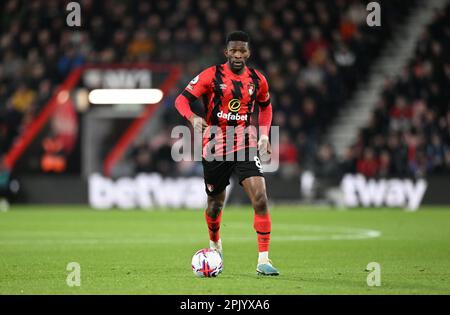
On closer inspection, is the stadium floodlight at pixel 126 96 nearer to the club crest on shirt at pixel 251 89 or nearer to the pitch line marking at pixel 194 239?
the pitch line marking at pixel 194 239

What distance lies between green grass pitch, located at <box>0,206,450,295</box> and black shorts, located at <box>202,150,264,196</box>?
0.93 meters

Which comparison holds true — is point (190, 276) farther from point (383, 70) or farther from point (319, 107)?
point (383, 70)

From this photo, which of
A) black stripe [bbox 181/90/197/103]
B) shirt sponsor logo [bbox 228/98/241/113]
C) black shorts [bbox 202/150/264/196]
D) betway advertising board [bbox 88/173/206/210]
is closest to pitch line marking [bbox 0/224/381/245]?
black shorts [bbox 202/150/264/196]

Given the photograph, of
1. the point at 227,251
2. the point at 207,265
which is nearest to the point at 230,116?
the point at 207,265

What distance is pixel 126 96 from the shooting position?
2720 cm

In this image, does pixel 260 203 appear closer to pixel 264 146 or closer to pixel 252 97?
pixel 264 146

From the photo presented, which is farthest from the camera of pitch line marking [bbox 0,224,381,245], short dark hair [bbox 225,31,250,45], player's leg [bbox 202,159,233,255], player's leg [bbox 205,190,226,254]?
pitch line marking [bbox 0,224,381,245]

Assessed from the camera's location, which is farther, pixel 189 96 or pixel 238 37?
pixel 189 96

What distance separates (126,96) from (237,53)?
17.0 meters

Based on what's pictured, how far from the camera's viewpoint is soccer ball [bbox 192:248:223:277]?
393 inches

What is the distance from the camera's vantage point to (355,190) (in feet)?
85.0

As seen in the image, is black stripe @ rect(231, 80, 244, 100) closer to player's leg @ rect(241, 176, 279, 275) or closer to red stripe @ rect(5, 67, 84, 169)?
player's leg @ rect(241, 176, 279, 275)
